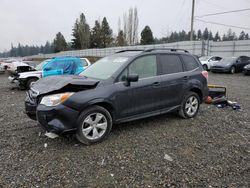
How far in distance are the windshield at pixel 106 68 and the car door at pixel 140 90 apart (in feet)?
0.79

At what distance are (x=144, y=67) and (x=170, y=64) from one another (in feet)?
2.68

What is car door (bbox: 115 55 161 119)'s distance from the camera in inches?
158

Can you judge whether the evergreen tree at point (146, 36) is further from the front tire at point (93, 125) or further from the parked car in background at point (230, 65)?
the front tire at point (93, 125)

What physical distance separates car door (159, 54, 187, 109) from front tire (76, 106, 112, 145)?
1.53 m

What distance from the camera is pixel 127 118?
4176mm

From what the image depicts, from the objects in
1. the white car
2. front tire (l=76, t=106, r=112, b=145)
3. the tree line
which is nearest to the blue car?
front tire (l=76, t=106, r=112, b=145)

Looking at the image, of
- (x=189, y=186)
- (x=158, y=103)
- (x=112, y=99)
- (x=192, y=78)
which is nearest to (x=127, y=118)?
(x=112, y=99)

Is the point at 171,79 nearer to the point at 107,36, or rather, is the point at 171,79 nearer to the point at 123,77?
the point at 123,77

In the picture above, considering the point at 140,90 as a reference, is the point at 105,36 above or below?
above

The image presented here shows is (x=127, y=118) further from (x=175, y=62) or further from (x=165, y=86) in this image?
(x=175, y=62)

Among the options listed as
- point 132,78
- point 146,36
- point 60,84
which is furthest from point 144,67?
point 146,36

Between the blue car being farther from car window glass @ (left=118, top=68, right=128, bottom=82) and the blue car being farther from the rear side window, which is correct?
car window glass @ (left=118, top=68, right=128, bottom=82)

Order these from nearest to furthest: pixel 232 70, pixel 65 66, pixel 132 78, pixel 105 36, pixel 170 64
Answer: pixel 132 78, pixel 170 64, pixel 65 66, pixel 232 70, pixel 105 36

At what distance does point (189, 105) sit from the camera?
5.26 meters
